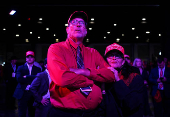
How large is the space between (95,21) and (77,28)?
19.7m

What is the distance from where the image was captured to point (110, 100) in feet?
7.38

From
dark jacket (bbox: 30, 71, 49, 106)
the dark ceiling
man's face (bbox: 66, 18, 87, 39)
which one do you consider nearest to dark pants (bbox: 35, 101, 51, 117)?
dark jacket (bbox: 30, 71, 49, 106)

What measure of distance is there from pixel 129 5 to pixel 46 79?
8.14m

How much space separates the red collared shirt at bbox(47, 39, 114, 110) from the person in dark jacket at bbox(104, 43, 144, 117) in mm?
203

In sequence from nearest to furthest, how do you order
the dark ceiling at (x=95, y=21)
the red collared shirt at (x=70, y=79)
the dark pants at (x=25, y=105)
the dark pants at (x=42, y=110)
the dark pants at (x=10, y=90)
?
the red collared shirt at (x=70, y=79) < the dark pants at (x=42, y=110) < the dark pants at (x=25, y=105) < the dark pants at (x=10, y=90) < the dark ceiling at (x=95, y=21)

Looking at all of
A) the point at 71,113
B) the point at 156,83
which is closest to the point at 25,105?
the point at 156,83

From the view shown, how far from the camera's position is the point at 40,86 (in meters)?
4.68

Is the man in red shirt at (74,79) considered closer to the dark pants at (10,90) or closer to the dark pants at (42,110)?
the dark pants at (42,110)

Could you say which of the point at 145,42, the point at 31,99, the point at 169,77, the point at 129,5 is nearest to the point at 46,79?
the point at 31,99

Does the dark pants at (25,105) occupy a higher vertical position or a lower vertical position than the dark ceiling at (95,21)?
lower

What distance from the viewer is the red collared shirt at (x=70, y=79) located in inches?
72.6

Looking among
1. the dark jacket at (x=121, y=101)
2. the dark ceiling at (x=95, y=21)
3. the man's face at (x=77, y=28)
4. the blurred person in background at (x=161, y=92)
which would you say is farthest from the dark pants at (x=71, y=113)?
the dark ceiling at (x=95, y=21)

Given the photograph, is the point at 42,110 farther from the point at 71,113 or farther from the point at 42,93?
the point at 71,113

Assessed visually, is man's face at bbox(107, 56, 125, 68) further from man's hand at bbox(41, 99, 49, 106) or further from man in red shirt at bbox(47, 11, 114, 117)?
man's hand at bbox(41, 99, 49, 106)
